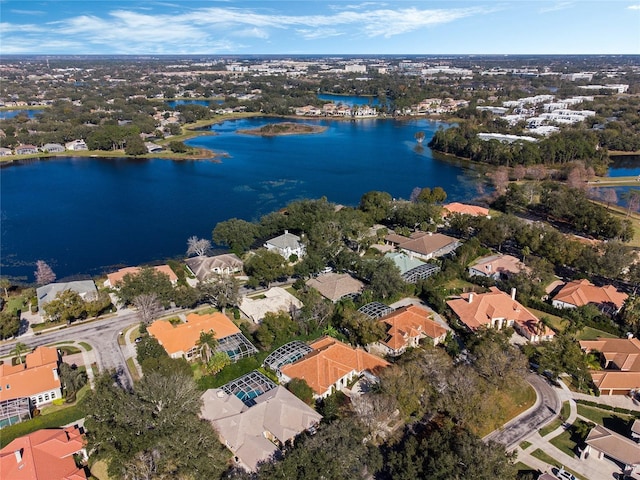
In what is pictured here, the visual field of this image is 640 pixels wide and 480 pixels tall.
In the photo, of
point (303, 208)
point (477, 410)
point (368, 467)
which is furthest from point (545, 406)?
point (303, 208)

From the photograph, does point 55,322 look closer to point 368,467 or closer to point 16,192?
point 368,467

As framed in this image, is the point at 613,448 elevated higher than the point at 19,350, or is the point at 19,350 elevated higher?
the point at 613,448

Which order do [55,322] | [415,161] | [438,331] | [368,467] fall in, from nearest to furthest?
1. [368,467]
2. [438,331]
3. [55,322]
4. [415,161]

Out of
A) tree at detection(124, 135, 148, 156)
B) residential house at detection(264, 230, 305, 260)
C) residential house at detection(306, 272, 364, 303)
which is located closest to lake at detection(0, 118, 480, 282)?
tree at detection(124, 135, 148, 156)

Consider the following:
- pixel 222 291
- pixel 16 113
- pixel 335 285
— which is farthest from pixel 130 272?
pixel 16 113

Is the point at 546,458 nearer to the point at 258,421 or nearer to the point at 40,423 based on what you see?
the point at 258,421

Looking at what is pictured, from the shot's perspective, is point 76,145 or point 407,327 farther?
point 76,145

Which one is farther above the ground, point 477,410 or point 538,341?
point 477,410
